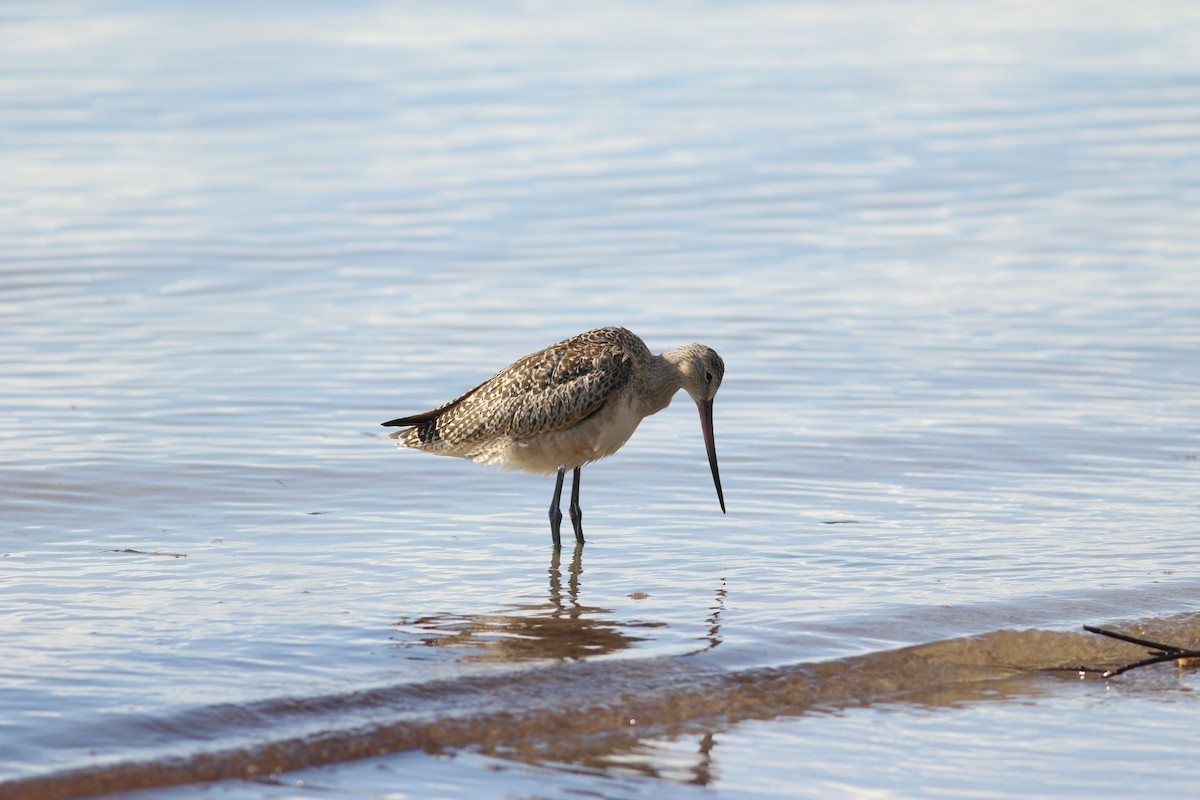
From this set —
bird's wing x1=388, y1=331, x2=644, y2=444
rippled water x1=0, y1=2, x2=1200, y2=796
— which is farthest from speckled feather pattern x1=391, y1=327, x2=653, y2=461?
rippled water x1=0, y1=2, x2=1200, y2=796

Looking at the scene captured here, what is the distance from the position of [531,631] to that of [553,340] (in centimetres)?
489

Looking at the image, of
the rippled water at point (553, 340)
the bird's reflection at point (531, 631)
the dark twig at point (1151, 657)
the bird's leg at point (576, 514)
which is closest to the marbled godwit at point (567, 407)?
the bird's leg at point (576, 514)

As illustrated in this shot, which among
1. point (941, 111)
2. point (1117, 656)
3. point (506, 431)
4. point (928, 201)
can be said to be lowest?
point (1117, 656)

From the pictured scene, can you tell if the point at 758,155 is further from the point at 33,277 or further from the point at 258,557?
the point at 258,557

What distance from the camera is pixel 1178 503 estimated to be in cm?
745

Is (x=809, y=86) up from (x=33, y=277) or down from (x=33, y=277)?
up

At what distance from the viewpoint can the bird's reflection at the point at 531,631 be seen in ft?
18.7

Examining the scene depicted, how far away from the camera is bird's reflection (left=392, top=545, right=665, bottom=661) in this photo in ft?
18.7

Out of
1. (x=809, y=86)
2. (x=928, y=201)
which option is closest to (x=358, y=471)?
(x=928, y=201)

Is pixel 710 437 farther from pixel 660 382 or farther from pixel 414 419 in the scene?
pixel 414 419

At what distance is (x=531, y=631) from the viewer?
19.5ft

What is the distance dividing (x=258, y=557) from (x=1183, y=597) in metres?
3.41

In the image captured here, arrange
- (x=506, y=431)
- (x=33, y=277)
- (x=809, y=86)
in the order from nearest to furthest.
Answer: (x=506, y=431) < (x=33, y=277) < (x=809, y=86)

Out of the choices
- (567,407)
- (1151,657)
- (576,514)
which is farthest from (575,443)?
(1151,657)
